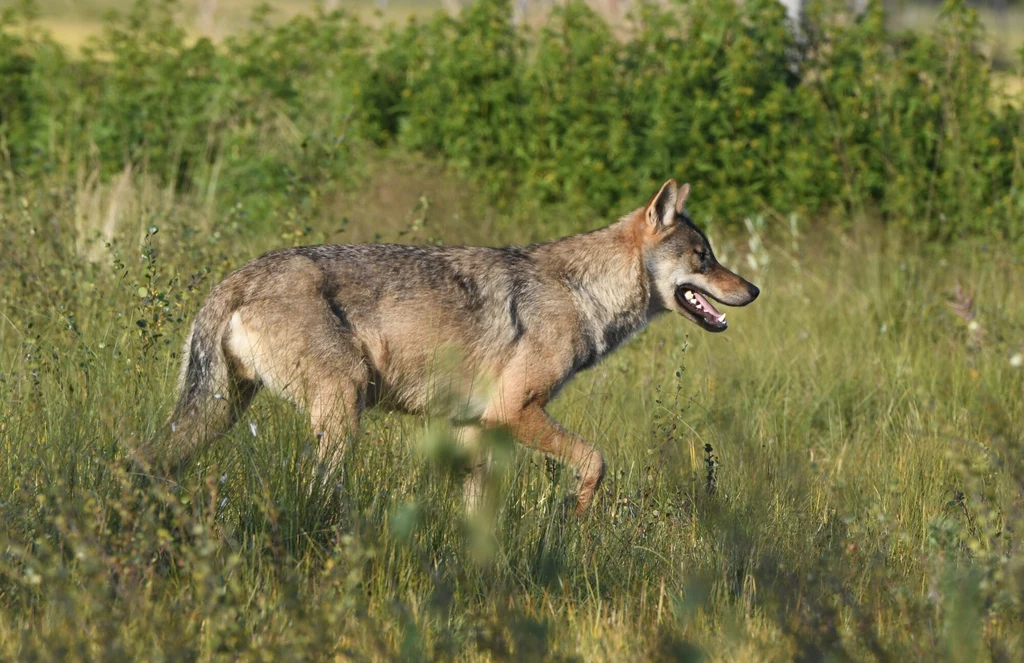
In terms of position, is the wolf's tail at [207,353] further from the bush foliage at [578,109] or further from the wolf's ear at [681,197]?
the bush foliage at [578,109]

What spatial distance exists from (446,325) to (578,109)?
5.40 meters

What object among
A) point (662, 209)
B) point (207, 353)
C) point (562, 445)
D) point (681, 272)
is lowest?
point (562, 445)

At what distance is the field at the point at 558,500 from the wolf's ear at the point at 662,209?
98 cm

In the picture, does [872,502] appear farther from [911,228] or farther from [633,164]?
[633,164]

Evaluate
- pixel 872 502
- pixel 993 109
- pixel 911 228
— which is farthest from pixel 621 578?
pixel 993 109

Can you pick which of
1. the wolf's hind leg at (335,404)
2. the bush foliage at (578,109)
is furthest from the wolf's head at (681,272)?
the bush foliage at (578,109)

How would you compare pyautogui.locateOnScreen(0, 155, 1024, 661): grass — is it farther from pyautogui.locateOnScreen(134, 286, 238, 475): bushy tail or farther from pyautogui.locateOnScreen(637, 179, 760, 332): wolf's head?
pyautogui.locateOnScreen(637, 179, 760, 332): wolf's head

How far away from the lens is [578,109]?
11.0 m

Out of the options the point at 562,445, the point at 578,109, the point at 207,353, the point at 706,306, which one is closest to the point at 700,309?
the point at 706,306

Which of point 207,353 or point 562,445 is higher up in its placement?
point 207,353

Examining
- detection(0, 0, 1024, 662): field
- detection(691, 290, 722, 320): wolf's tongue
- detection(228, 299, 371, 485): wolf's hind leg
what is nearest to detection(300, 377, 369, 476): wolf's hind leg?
detection(228, 299, 371, 485): wolf's hind leg

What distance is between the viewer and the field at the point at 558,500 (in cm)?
364

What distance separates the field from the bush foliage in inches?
49.7

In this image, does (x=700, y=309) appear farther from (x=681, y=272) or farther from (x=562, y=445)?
(x=562, y=445)
